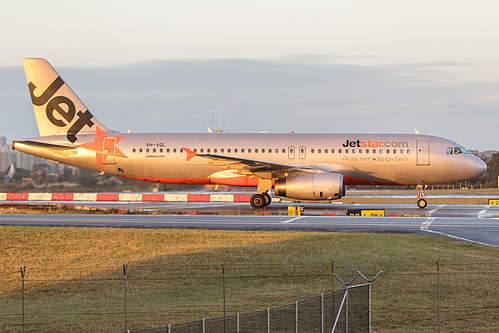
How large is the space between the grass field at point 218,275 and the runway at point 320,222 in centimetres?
265

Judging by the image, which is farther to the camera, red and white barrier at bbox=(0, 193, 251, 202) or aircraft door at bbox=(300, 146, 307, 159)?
red and white barrier at bbox=(0, 193, 251, 202)

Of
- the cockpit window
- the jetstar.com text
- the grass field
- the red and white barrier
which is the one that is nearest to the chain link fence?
the grass field

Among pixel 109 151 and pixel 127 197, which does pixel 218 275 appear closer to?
pixel 109 151

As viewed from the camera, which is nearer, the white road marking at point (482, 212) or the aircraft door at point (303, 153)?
the white road marking at point (482, 212)

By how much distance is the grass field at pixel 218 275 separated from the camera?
1612 cm

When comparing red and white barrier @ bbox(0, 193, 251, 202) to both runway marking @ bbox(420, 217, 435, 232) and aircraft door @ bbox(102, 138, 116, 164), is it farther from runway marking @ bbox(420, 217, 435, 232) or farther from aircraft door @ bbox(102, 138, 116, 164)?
runway marking @ bbox(420, 217, 435, 232)

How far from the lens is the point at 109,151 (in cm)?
4281

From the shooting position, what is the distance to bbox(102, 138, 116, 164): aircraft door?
4278 centimetres

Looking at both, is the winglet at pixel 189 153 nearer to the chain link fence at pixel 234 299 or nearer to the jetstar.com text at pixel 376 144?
the jetstar.com text at pixel 376 144

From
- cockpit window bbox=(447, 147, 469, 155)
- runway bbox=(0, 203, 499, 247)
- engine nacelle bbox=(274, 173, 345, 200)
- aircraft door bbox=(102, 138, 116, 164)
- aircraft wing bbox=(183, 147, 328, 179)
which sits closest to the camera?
runway bbox=(0, 203, 499, 247)

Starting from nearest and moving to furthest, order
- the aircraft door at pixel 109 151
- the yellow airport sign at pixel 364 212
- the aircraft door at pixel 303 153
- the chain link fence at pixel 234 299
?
the chain link fence at pixel 234 299 < the yellow airport sign at pixel 364 212 < the aircraft door at pixel 303 153 < the aircraft door at pixel 109 151

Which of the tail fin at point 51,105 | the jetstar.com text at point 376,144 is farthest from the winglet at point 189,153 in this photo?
the jetstar.com text at point 376,144

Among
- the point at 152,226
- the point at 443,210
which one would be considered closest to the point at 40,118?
the point at 152,226

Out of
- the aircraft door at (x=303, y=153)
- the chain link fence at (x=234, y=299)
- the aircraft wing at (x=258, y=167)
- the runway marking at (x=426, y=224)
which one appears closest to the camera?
the chain link fence at (x=234, y=299)
